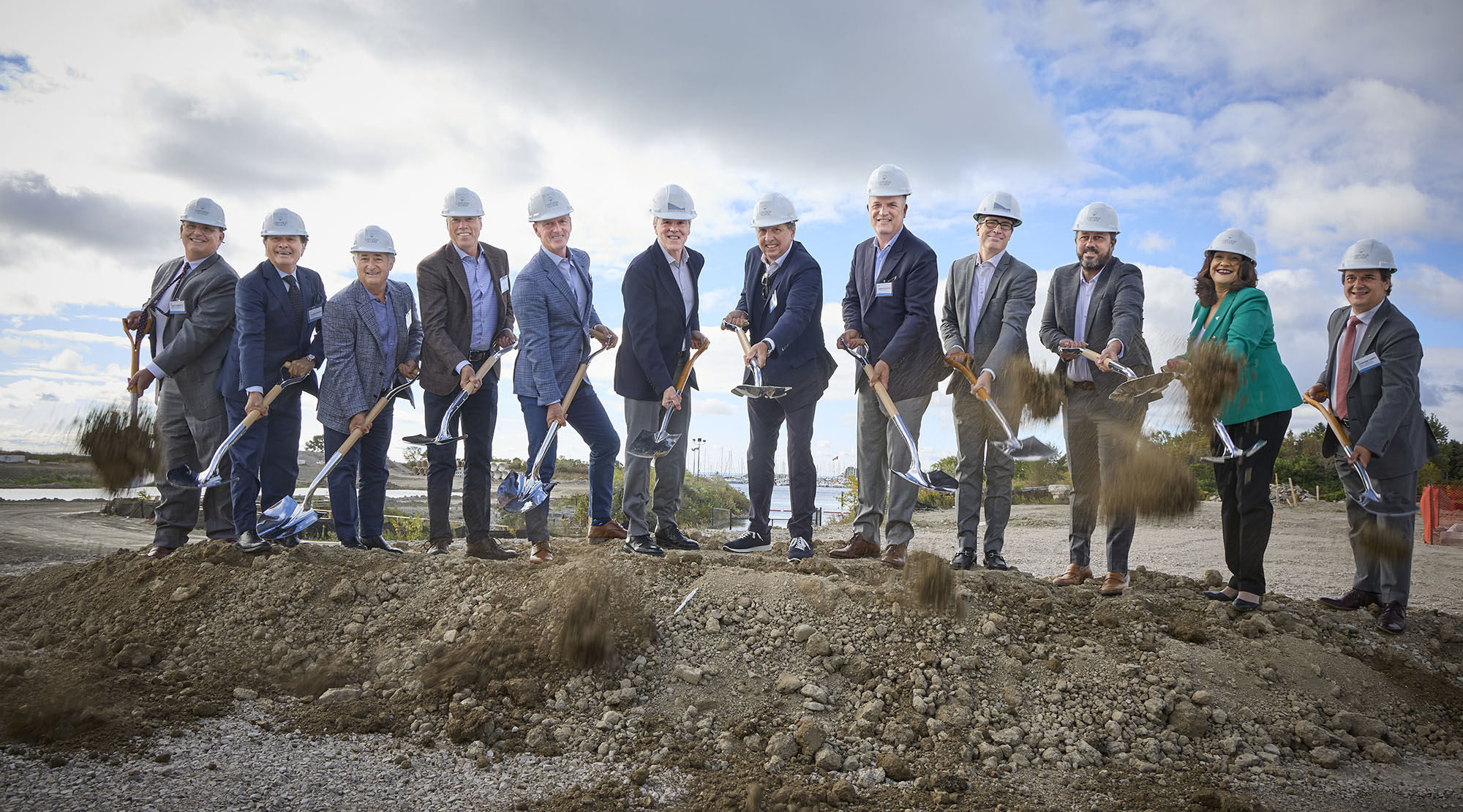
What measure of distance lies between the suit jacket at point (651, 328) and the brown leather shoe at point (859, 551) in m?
1.64

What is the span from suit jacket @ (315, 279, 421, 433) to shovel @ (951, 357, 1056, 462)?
418 cm

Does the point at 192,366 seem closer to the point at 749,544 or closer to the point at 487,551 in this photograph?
the point at 487,551

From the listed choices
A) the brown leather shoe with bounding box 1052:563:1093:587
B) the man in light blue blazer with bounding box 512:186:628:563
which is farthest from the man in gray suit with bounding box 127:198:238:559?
the brown leather shoe with bounding box 1052:563:1093:587

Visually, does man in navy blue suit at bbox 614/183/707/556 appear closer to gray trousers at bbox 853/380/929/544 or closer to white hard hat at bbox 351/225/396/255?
gray trousers at bbox 853/380/929/544

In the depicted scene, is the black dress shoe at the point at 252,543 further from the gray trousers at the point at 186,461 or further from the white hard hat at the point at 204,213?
the white hard hat at the point at 204,213

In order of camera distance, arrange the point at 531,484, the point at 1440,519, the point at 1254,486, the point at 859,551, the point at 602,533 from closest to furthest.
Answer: the point at 1254,486 < the point at 531,484 < the point at 859,551 < the point at 602,533 < the point at 1440,519

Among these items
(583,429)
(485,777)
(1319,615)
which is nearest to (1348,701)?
(1319,615)

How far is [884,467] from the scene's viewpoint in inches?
226

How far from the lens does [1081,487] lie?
5.54m

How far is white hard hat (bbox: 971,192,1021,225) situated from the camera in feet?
18.4

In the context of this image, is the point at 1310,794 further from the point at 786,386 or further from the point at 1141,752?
the point at 786,386

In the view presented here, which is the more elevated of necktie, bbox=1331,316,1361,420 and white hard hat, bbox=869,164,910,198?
white hard hat, bbox=869,164,910,198

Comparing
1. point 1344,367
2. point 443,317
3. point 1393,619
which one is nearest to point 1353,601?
point 1393,619

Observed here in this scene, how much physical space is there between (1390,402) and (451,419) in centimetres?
614
